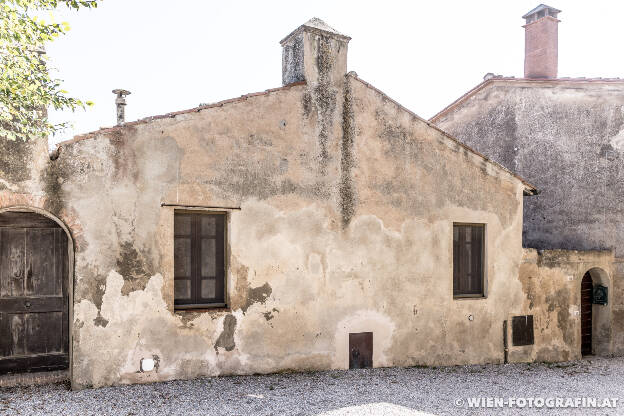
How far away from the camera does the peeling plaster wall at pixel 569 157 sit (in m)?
11.3

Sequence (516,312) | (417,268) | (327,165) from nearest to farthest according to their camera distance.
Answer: (327,165)
(417,268)
(516,312)

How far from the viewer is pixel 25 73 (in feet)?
17.4

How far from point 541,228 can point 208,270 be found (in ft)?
27.7

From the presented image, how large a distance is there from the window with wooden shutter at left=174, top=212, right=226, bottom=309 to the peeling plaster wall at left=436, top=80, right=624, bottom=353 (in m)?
7.99

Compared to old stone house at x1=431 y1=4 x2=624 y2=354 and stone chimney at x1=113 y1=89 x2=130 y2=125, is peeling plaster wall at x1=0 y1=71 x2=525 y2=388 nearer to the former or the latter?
stone chimney at x1=113 y1=89 x2=130 y2=125

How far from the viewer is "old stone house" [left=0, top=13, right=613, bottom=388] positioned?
20.5ft

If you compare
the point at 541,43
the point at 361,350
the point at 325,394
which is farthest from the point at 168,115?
the point at 541,43

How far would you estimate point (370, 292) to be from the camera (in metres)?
7.97

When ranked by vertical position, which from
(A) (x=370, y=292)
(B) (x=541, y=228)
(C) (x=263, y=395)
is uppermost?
(B) (x=541, y=228)

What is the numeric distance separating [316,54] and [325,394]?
5.05m

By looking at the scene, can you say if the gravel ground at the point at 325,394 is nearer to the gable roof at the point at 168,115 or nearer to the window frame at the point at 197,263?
the window frame at the point at 197,263

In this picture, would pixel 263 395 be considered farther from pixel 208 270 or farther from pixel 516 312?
pixel 516 312

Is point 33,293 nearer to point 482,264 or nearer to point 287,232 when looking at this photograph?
point 287,232

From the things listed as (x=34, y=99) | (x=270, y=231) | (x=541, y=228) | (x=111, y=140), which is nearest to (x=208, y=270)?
(x=270, y=231)
